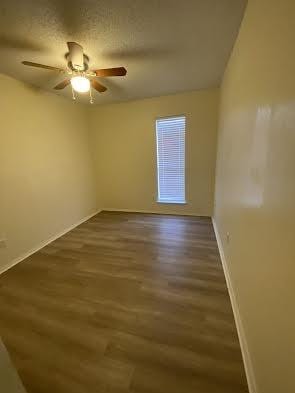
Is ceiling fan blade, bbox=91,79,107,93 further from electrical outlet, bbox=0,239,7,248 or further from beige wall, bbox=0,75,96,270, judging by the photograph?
electrical outlet, bbox=0,239,7,248

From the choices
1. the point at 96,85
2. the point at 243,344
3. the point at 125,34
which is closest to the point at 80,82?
the point at 96,85

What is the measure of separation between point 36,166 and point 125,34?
214cm

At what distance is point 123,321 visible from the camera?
1582mm

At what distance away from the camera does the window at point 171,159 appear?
370 cm

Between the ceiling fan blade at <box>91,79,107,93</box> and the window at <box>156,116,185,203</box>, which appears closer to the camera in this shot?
the ceiling fan blade at <box>91,79,107,93</box>

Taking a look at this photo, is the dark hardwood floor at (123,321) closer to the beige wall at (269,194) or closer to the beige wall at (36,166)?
the beige wall at (269,194)

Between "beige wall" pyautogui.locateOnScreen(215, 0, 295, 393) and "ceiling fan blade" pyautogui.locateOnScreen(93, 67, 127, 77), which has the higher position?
"ceiling fan blade" pyautogui.locateOnScreen(93, 67, 127, 77)

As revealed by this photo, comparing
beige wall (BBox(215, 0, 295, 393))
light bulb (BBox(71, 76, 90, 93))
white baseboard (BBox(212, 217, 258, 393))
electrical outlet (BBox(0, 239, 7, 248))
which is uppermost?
light bulb (BBox(71, 76, 90, 93))

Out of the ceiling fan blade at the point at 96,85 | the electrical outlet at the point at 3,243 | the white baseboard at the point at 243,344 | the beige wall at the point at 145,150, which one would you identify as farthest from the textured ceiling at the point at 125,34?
the white baseboard at the point at 243,344

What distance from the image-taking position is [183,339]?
1.40 meters

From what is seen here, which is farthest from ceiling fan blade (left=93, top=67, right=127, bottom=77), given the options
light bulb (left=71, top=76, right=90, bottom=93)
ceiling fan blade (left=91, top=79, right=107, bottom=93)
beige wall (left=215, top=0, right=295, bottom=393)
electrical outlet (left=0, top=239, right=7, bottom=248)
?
electrical outlet (left=0, top=239, right=7, bottom=248)

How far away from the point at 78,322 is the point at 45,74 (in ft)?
9.33

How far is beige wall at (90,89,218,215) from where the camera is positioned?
11.5 ft

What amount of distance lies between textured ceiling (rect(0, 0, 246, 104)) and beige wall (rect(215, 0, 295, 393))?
39 centimetres
